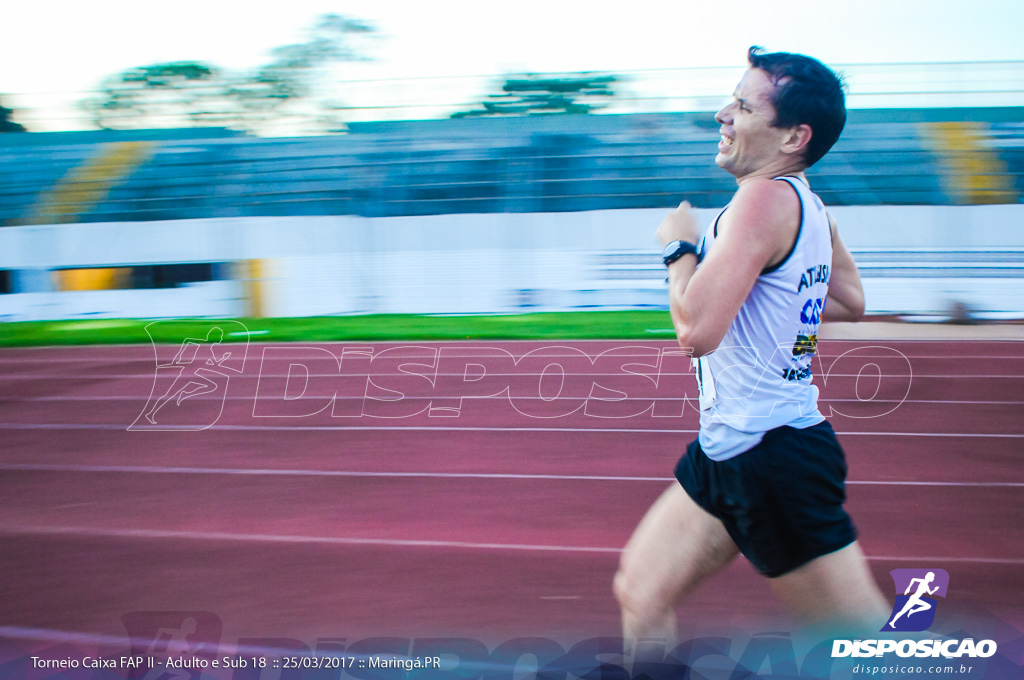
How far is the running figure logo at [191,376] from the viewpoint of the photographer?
255 inches

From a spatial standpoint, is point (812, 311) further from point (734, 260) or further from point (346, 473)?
point (346, 473)

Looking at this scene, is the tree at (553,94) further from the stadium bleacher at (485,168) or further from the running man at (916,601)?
the running man at (916,601)

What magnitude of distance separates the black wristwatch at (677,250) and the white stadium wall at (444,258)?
11.7 meters

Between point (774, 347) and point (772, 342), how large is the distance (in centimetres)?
1

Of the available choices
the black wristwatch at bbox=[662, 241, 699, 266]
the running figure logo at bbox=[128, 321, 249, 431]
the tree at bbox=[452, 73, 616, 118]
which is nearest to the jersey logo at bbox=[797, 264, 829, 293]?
the black wristwatch at bbox=[662, 241, 699, 266]

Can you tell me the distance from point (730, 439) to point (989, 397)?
6551 mm

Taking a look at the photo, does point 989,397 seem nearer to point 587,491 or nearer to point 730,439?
point 587,491

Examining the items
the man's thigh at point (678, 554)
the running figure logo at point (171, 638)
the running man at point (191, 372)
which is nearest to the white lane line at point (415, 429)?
the running man at point (191, 372)

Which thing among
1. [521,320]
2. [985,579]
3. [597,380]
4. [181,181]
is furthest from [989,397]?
[181,181]

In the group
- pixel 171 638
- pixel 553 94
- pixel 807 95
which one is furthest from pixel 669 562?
pixel 553 94

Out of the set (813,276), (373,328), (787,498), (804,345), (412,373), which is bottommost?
(373,328)

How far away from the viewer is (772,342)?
152cm

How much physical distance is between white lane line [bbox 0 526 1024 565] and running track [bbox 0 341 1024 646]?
0.05ft

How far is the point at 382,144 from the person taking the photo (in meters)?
17.3
